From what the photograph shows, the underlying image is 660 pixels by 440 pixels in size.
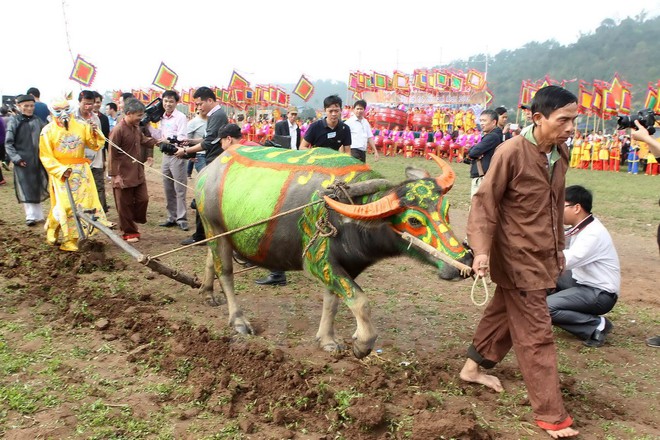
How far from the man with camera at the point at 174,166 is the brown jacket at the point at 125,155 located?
0.48 metres

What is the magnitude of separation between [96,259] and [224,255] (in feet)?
7.26

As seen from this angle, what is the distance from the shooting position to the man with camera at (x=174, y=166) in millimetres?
7812

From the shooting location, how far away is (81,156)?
6.66 metres

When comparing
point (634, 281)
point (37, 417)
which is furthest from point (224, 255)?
point (634, 281)

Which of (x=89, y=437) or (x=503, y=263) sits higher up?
(x=503, y=263)

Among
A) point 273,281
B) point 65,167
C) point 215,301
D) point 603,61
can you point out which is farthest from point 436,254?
point 603,61

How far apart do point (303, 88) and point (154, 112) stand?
1566 centimetres

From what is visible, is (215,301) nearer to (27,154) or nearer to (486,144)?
(486,144)

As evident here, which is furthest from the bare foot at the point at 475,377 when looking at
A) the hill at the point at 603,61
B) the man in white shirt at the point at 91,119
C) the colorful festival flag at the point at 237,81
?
the hill at the point at 603,61

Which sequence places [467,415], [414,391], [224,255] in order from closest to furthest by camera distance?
[467,415]
[414,391]
[224,255]

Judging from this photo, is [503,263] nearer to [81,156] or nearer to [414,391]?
[414,391]

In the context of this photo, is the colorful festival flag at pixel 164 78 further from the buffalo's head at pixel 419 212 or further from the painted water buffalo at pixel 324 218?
the buffalo's head at pixel 419 212

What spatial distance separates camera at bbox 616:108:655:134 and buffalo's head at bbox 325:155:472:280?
1.80 metres

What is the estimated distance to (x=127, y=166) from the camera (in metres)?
7.30
